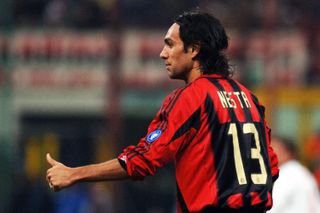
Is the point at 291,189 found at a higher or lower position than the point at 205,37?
lower

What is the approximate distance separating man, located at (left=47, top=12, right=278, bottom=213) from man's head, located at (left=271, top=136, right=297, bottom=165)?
3.91m

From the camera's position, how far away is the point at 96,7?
2611 centimetres

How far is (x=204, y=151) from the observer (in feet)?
23.9

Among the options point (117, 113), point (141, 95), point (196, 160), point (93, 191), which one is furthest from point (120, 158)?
point (141, 95)

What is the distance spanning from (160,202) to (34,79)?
580 centimetres

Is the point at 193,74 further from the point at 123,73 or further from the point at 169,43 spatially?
the point at 123,73

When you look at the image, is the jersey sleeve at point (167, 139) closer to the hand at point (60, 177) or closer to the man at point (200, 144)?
the man at point (200, 144)

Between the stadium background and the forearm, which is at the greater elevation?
the forearm

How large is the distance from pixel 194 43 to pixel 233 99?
14.9 inches

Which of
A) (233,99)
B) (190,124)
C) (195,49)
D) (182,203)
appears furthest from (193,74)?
(182,203)

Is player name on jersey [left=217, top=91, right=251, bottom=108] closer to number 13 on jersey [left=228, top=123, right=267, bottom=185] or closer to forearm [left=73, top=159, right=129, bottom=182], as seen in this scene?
number 13 on jersey [left=228, top=123, right=267, bottom=185]

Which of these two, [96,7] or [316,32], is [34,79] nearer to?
[96,7]

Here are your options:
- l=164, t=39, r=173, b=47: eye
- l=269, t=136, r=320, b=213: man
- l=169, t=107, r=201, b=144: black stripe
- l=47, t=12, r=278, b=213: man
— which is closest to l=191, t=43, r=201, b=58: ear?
l=47, t=12, r=278, b=213: man

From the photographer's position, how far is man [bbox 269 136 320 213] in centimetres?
1116
